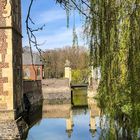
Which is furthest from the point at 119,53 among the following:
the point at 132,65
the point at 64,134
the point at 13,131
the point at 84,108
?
the point at 84,108

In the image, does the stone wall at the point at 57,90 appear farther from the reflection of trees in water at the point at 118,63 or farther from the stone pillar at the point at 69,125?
the reflection of trees in water at the point at 118,63

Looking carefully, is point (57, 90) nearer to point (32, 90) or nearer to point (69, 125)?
point (32, 90)

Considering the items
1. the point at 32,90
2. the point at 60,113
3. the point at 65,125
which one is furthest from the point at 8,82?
the point at 32,90

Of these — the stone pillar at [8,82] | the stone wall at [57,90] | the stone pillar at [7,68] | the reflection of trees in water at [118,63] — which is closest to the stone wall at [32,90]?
the stone wall at [57,90]

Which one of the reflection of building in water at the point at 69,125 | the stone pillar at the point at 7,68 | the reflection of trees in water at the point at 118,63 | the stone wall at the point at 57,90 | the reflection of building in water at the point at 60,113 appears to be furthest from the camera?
the stone wall at the point at 57,90

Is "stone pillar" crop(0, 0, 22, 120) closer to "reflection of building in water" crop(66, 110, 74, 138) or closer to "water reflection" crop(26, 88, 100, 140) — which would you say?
"water reflection" crop(26, 88, 100, 140)

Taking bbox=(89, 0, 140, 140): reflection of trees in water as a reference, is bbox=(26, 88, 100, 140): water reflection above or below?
below

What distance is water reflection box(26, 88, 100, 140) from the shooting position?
60.1 feet

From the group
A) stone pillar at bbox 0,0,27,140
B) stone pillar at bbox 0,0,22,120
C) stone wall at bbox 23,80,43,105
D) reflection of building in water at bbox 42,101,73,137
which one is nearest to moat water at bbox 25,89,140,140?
reflection of building in water at bbox 42,101,73,137

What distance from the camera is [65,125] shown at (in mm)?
22703

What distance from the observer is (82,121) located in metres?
23.9

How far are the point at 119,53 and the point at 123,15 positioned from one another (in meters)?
0.33

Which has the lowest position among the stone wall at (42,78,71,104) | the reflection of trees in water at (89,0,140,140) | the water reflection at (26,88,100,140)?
the water reflection at (26,88,100,140)

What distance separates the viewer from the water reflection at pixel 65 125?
18.3 m
